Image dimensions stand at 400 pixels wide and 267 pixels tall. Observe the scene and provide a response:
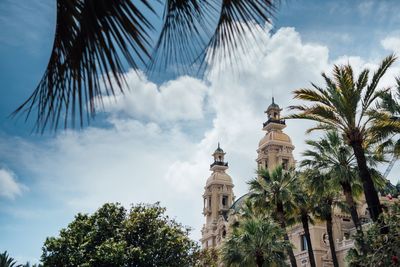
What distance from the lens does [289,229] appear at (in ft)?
166

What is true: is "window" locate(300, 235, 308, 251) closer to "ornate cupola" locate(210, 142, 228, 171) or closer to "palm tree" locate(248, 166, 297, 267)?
"palm tree" locate(248, 166, 297, 267)

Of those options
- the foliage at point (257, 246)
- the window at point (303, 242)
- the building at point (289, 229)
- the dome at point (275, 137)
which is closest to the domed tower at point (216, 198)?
the building at point (289, 229)

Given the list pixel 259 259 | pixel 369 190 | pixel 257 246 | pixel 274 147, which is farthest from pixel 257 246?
pixel 274 147

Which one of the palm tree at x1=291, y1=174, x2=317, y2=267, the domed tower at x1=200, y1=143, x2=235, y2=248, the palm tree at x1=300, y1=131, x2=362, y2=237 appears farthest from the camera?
the domed tower at x1=200, y1=143, x2=235, y2=248

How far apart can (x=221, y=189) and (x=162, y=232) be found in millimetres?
38039

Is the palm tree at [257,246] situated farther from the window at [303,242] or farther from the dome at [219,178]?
the dome at [219,178]

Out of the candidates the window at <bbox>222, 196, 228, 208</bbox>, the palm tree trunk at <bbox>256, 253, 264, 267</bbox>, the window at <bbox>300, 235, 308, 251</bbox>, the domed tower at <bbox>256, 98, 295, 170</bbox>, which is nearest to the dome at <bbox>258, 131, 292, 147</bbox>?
the domed tower at <bbox>256, 98, 295, 170</bbox>

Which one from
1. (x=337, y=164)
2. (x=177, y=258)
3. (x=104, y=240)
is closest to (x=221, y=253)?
(x=337, y=164)

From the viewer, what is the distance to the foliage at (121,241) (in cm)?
3944

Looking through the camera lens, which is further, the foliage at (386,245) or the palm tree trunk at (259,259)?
the palm tree trunk at (259,259)

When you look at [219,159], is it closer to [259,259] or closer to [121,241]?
[121,241]

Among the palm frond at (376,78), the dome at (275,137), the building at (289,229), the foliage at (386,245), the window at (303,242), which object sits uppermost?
the dome at (275,137)

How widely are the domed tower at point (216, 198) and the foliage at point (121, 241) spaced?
27.3 m

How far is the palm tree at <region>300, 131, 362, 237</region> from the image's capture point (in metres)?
26.7
